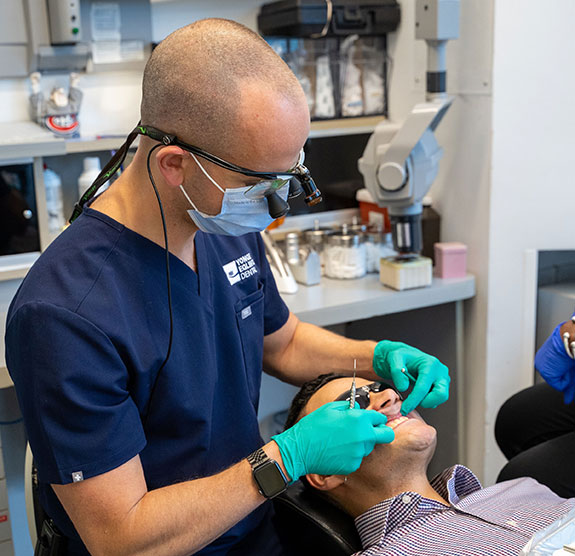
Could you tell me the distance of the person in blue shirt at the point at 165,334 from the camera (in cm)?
115

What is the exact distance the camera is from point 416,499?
1.45 m

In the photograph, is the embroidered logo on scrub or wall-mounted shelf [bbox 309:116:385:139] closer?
the embroidered logo on scrub

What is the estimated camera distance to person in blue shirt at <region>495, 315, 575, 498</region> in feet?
5.89

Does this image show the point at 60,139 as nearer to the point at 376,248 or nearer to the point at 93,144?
the point at 93,144

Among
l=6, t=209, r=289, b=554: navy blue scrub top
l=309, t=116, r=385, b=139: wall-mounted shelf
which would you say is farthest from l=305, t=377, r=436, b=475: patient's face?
l=309, t=116, r=385, b=139: wall-mounted shelf

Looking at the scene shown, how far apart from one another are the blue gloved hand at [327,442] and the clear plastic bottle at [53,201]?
1.38m

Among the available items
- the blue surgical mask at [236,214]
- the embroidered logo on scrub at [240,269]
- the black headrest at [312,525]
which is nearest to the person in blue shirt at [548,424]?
the black headrest at [312,525]

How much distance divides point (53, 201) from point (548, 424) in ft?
5.26

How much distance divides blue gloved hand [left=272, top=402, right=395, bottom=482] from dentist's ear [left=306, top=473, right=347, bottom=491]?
0.22 metres

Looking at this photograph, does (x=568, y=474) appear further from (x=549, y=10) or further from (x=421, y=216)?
(x=549, y=10)

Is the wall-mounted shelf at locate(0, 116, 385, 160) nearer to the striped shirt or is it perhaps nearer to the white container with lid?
the white container with lid

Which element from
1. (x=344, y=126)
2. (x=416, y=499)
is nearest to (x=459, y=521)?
(x=416, y=499)

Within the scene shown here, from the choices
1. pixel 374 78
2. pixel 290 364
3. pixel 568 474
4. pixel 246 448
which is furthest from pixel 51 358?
pixel 374 78

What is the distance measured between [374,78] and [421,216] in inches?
25.6
